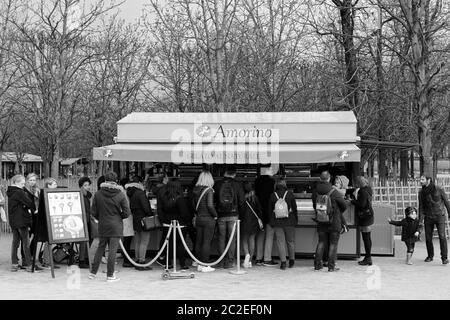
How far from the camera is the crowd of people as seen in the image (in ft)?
31.3

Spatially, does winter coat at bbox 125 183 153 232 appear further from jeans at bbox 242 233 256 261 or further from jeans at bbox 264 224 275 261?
jeans at bbox 264 224 275 261

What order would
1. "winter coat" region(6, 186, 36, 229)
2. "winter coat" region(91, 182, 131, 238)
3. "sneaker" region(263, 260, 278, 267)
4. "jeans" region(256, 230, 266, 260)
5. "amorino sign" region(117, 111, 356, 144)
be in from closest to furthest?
"winter coat" region(91, 182, 131, 238), "winter coat" region(6, 186, 36, 229), "sneaker" region(263, 260, 278, 267), "jeans" region(256, 230, 266, 260), "amorino sign" region(117, 111, 356, 144)

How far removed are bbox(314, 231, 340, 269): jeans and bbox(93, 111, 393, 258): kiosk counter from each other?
771 millimetres

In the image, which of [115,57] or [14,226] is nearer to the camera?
[14,226]

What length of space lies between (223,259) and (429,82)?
700cm

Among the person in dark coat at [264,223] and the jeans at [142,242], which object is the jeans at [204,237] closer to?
the jeans at [142,242]

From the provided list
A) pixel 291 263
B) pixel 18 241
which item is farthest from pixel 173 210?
pixel 18 241

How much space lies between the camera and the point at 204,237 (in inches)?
383

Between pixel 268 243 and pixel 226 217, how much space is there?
978 mm

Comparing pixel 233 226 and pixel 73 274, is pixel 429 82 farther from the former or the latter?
pixel 73 274

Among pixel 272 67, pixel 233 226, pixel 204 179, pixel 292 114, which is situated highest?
pixel 272 67

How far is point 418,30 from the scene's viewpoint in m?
14.1

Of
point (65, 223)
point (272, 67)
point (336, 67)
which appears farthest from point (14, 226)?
point (336, 67)

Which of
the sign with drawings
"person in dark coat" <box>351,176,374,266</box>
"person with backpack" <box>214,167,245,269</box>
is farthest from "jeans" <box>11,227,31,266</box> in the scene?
"person in dark coat" <box>351,176,374,266</box>
